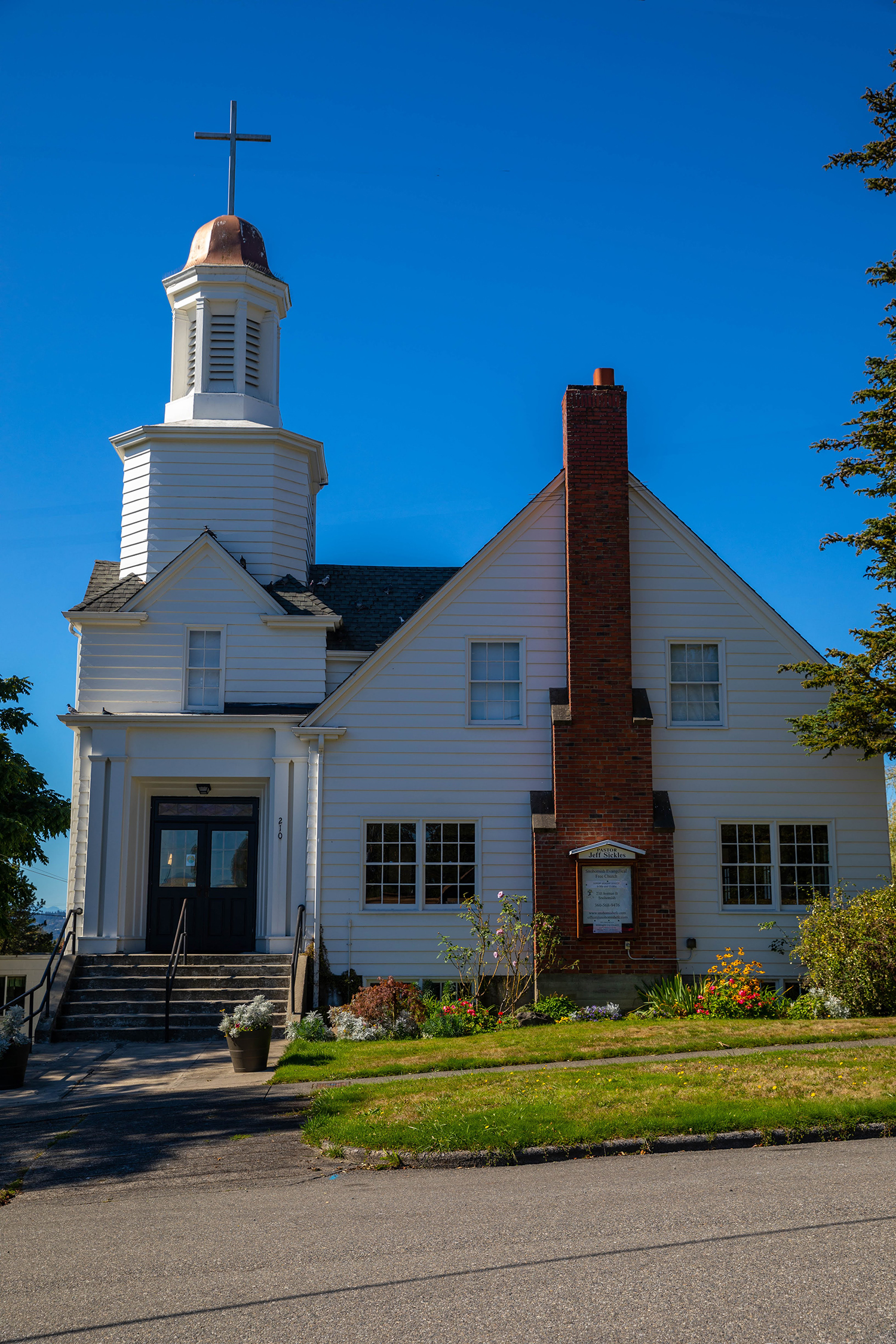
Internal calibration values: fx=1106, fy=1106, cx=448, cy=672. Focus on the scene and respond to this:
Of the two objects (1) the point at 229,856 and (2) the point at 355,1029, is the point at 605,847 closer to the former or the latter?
(2) the point at 355,1029

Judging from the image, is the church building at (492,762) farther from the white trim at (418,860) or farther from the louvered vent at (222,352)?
the louvered vent at (222,352)

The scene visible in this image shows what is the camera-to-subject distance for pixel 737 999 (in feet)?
50.2

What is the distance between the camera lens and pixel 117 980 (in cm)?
1692

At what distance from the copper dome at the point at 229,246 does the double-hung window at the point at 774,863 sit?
46.8 feet

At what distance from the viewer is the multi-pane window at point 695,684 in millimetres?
17625

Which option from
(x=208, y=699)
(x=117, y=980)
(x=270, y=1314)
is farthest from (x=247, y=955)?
(x=270, y=1314)

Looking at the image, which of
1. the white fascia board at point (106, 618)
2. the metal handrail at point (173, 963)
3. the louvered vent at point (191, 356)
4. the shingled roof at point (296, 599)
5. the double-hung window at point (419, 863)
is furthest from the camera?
the louvered vent at point (191, 356)

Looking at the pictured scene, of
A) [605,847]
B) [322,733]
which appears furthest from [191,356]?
[605,847]

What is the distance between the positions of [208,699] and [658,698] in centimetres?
776

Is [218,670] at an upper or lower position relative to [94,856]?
upper

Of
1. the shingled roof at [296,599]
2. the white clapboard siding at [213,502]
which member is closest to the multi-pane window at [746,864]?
the shingled roof at [296,599]

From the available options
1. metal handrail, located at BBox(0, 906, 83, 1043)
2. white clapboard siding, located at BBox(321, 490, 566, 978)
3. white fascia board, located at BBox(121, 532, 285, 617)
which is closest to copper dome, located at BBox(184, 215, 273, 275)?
white fascia board, located at BBox(121, 532, 285, 617)

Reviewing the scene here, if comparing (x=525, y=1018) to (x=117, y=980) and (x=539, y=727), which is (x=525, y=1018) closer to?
(x=539, y=727)

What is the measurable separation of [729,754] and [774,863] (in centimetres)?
182
